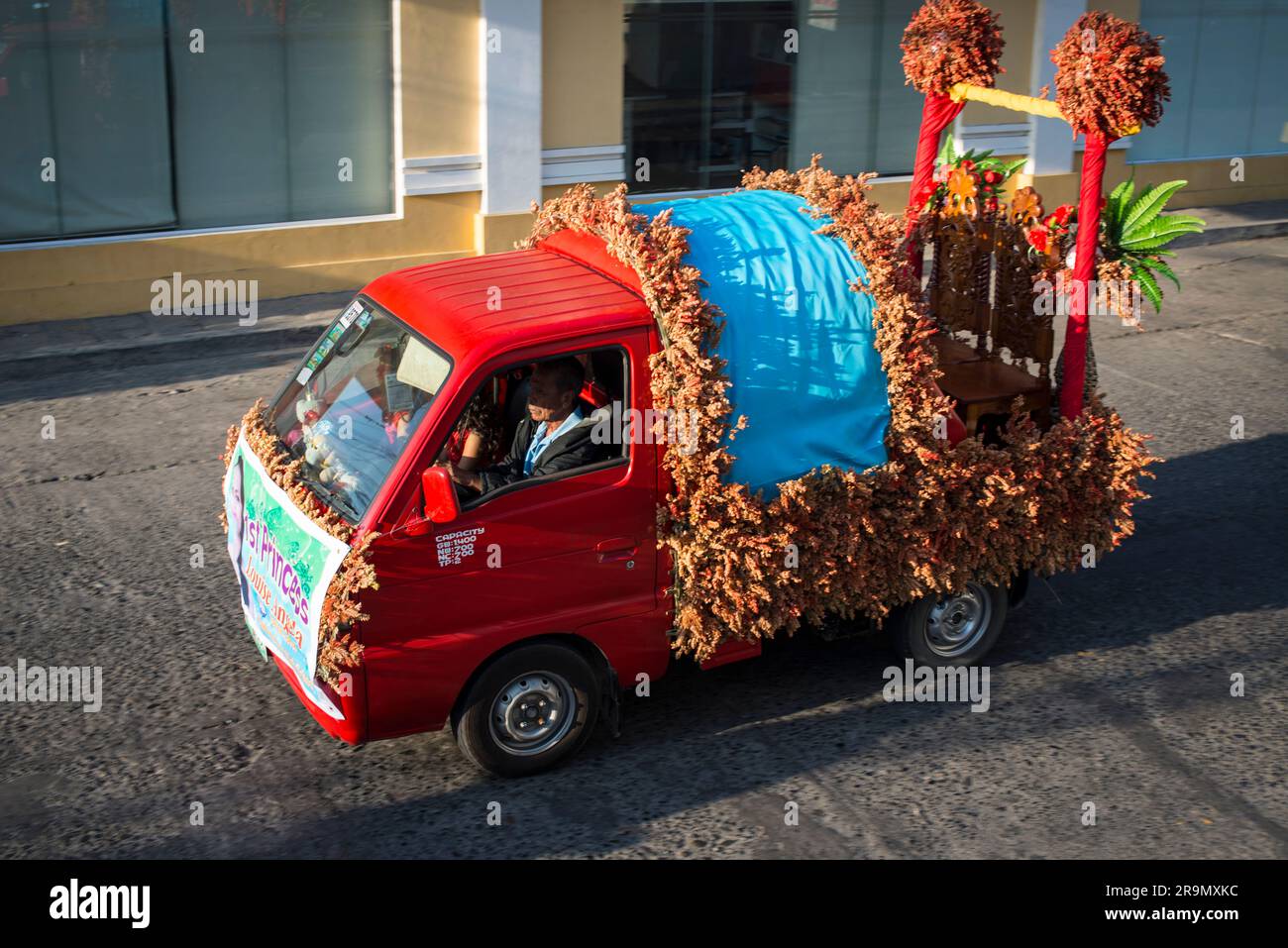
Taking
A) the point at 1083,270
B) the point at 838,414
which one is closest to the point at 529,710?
the point at 838,414

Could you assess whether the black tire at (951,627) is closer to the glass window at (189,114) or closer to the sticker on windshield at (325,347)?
the sticker on windshield at (325,347)

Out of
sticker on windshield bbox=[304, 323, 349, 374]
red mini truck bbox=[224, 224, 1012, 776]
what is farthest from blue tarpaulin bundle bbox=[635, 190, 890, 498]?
sticker on windshield bbox=[304, 323, 349, 374]

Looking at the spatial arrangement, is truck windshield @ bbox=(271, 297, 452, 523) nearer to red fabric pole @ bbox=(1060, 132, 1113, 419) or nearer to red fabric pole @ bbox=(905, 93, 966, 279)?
red fabric pole @ bbox=(905, 93, 966, 279)

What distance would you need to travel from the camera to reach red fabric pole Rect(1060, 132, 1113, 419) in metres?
6.55

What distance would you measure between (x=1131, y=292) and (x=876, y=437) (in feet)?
5.09

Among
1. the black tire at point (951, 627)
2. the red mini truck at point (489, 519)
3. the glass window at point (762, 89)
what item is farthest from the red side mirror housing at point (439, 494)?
the glass window at point (762, 89)

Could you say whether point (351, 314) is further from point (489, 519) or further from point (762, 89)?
point (762, 89)

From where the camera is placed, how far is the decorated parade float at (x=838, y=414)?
599cm

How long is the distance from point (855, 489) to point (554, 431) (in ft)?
4.47

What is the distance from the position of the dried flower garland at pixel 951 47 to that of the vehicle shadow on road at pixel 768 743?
9.42 ft

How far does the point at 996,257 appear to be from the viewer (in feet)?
24.7

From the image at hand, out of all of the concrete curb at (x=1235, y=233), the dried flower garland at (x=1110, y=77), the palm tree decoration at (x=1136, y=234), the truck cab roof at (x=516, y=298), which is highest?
the dried flower garland at (x=1110, y=77)

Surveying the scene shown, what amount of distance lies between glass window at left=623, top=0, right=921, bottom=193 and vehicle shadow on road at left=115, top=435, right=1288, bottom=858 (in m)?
8.19

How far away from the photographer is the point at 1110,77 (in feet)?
20.4
